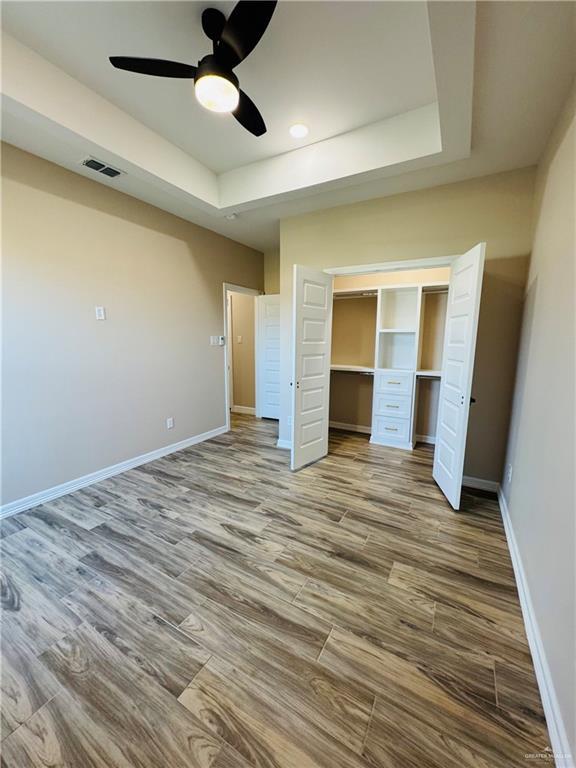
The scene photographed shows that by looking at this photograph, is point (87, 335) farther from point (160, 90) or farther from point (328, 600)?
point (328, 600)

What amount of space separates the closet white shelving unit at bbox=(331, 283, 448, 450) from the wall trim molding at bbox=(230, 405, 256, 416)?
80.1 inches

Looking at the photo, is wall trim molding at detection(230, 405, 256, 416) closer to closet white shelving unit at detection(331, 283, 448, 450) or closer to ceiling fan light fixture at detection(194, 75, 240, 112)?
closet white shelving unit at detection(331, 283, 448, 450)

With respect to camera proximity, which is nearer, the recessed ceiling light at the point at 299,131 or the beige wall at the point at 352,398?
the recessed ceiling light at the point at 299,131

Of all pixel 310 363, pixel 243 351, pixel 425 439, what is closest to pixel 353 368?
pixel 310 363

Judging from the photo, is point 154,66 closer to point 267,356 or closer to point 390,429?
point 267,356

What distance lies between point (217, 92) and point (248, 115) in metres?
0.29

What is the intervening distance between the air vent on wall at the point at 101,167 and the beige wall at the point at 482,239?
2132 millimetres

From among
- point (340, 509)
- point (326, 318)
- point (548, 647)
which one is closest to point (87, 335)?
point (326, 318)

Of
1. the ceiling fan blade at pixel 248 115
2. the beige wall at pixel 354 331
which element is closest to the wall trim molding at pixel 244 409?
the beige wall at pixel 354 331

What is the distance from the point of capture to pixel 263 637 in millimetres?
1488

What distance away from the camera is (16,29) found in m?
1.65

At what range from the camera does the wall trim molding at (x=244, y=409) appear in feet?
18.8

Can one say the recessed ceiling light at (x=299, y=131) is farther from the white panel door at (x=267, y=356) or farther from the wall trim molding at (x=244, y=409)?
the wall trim molding at (x=244, y=409)

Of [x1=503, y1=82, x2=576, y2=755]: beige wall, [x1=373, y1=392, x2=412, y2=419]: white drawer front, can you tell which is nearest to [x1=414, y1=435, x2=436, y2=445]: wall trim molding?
[x1=373, y1=392, x2=412, y2=419]: white drawer front
